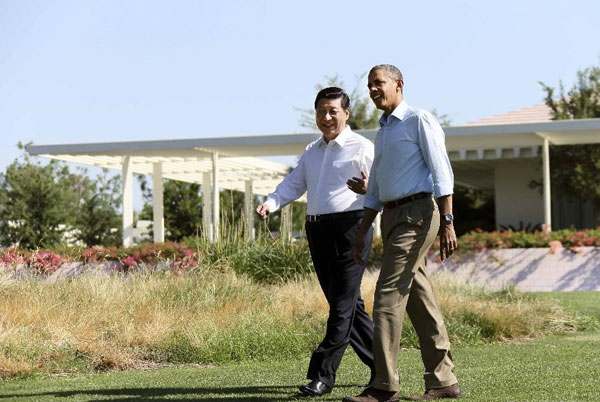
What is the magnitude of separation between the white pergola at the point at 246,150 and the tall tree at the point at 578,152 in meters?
0.84

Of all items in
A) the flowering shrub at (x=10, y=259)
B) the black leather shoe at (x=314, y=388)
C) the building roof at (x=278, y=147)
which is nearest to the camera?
the black leather shoe at (x=314, y=388)

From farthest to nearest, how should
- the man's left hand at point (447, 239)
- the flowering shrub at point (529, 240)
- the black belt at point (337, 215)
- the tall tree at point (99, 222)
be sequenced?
1. the tall tree at point (99, 222)
2. the flowering shrub at point (529, 240)
3. the black belt at point (337, 215)
4. the man's left hand at point (447, 239)

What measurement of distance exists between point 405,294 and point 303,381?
1.59m

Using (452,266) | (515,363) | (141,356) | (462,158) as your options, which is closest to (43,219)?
(462,158)

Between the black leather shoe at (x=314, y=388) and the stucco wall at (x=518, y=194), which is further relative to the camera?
the stucco wall at (x=518, y=194)

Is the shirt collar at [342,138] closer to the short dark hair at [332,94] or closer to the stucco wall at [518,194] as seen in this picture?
the short dark hair at [332,94]

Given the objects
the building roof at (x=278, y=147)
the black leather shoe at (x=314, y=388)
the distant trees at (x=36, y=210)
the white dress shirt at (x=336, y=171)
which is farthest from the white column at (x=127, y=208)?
the black leather shoe at (x=314, y=388)

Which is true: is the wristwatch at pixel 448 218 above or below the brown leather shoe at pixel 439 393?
above

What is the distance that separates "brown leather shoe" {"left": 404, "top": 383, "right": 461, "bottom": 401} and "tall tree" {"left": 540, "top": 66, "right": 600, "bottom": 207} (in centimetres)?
1753

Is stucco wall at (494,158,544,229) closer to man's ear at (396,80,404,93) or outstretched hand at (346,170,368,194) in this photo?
outstretched hand at (346,170,368,194)

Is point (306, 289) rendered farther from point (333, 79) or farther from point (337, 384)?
point (333, 79)

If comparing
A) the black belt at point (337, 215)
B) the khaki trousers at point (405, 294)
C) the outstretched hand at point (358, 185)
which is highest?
the outstretched hand at point (358, 185)

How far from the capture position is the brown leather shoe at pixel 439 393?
18.7 ft

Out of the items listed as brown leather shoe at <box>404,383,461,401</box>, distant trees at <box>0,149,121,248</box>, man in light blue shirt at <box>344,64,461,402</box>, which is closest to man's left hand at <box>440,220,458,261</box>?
man in light blue shirt at <box>344,64,461,402</box>
